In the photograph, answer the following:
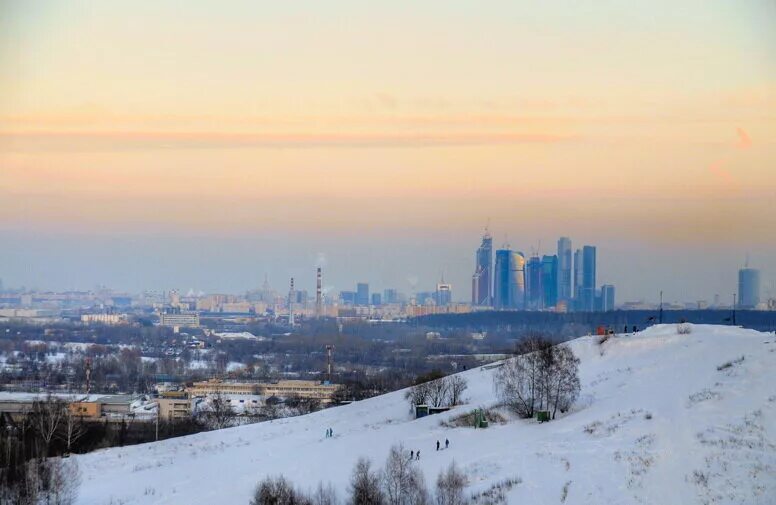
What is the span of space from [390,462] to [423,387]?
32.2 feet

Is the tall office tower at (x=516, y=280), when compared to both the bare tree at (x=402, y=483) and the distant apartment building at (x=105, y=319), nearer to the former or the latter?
the distant apartment building at (x=105, y=319)

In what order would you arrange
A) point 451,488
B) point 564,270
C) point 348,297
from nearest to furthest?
1. point 451,488
2. point 564,270
3. point 348,297

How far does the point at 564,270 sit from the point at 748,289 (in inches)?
2048

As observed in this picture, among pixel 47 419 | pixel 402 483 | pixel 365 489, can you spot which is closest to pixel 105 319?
pixel 47 419

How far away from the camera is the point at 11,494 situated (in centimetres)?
1803

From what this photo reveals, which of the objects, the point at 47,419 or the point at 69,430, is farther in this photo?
the point at 47,419

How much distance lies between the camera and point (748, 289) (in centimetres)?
8800

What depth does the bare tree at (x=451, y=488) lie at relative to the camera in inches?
627

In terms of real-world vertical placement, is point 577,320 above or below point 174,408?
above

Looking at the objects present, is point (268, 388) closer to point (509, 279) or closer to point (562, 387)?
point (562, 387)

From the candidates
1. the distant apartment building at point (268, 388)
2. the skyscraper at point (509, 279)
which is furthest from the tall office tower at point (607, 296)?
the distant apartment building at point (268, 388)

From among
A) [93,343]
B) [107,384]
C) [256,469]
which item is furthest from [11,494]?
[93,343]

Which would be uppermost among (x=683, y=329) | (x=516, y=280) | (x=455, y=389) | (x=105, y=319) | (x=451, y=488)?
(x=516, y=280)

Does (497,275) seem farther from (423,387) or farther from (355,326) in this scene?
(423,387)
